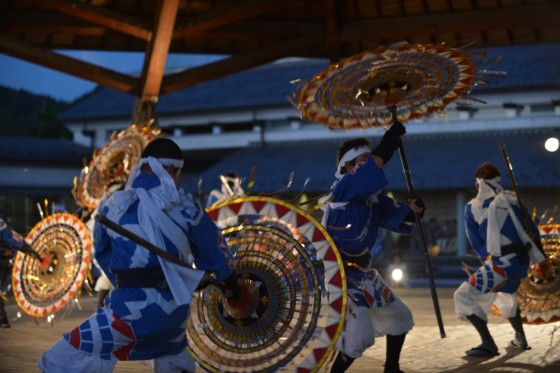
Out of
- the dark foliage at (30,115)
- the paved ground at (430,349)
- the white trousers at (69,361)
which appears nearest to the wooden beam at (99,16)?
the paved ground at (430,349)

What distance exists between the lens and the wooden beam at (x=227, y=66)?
12.9 metres

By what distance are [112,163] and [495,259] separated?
574 cm

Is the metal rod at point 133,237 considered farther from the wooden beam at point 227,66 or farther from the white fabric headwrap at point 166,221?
the wooden beam at point 227,66

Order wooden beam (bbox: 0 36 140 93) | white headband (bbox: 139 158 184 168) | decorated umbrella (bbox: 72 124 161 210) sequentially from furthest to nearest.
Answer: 1. wooden beam (bbox: 0 36 140 93)
2. decorated umbrella (bbox: 72 124 161 210)
3. white headband (bbox: 139 158 184 168)

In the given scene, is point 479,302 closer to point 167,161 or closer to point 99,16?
point 167,161

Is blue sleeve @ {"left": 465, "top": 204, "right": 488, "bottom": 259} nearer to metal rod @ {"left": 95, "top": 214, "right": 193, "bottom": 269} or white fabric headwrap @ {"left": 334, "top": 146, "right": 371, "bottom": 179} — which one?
white fabric headwrap @ {"left": 334, "top": 146, "right": 371, "bottom": 179}

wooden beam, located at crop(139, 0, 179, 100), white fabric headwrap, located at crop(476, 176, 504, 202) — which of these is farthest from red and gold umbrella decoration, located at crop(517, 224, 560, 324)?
wooden beam, located at crop(139, 0, 179, 100)

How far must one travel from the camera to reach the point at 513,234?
7785 millimetres

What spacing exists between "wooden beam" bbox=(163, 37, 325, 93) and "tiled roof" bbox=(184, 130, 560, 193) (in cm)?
1350

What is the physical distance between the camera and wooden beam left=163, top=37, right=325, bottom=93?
1288cm

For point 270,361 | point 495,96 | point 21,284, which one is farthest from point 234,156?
point 270,361

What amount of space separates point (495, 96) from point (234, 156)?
33.3ft

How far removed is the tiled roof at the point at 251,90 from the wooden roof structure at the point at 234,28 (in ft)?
60.2

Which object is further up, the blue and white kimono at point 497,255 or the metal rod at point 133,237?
the blue and white kimono at point 497,255
